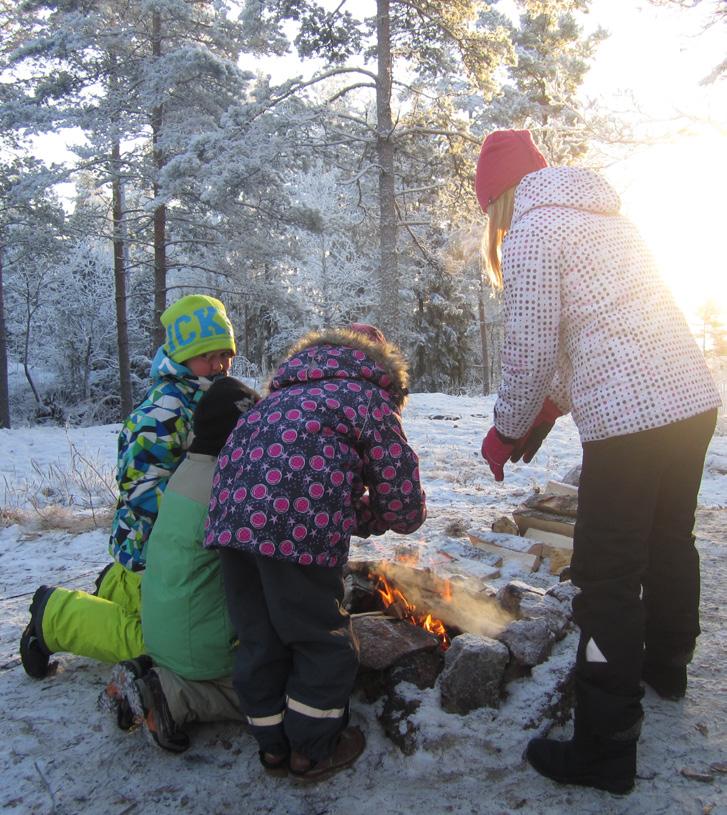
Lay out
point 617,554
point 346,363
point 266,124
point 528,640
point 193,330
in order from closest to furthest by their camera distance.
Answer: point 617,554, point 346,363, point 528,640, point 193,330, point 266,124

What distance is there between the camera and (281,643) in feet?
6.60

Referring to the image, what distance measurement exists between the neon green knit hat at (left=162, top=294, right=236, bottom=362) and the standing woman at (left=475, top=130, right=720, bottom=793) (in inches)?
50.6

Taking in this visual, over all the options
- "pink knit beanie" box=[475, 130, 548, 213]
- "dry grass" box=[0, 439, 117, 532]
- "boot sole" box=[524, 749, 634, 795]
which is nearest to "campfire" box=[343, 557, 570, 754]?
"boot sole" box=[524, 749, 634, 795]

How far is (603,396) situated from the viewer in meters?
1.86

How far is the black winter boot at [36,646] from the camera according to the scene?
258 cm

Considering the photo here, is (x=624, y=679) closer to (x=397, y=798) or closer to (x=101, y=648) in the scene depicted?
(x=397, y=798)

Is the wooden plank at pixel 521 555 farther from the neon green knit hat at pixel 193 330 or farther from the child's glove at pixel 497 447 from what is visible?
the neon green knit hat at pixel 193 330

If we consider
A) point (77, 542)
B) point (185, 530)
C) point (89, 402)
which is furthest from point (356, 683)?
point (89, 402)

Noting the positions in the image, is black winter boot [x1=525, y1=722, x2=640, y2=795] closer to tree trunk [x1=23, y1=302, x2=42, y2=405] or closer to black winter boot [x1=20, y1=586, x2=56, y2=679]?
black winter boot [x1=20, y1=586, x2=56, y2=679]

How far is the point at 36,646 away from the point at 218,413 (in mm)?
1245

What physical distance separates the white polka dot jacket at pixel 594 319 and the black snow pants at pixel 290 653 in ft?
2.86

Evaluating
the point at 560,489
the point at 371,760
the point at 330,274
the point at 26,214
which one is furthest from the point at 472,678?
the point at 330,274

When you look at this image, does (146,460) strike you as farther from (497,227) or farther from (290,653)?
(497,227)

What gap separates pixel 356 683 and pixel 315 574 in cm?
63
